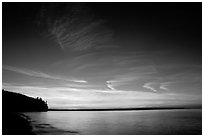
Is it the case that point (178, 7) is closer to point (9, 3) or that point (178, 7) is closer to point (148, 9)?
point (148, 9)

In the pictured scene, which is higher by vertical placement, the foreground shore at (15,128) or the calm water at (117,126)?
the foreground shore at (15,128)

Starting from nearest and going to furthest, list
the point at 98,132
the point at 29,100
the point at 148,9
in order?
1. the point at 148,9
2. the point at 98,132
3. the point at 29,100

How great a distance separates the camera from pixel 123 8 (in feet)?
39.3

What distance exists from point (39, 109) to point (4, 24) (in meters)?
107

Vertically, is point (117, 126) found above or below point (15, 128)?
below

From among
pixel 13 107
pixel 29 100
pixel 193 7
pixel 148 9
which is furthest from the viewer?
pixel 29 100

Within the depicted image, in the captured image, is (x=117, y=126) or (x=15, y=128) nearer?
(x=15, y=128)

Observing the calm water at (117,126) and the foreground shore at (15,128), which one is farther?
the calm water at (117,126)

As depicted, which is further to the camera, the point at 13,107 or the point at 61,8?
the point at 13,107

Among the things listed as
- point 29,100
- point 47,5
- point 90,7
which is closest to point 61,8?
point 47,5

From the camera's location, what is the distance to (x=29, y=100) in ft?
331

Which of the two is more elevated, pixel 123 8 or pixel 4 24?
pixel 123 8

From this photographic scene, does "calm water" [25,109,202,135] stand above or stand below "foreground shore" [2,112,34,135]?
below

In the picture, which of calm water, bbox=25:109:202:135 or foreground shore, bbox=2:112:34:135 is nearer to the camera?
foreground shore, bbox=2:112:34:135
